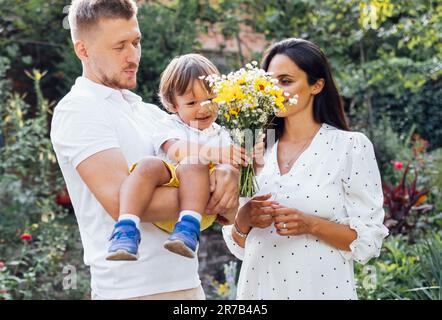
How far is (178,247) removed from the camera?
2396 mm

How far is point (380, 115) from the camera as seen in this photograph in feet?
38.8

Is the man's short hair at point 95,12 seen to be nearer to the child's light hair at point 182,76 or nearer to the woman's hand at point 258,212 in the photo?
the child's light hair at point 182,76

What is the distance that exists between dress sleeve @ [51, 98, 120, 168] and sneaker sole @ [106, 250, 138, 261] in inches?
14.4

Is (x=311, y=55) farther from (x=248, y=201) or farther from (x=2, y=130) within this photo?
(x=2, y=130)

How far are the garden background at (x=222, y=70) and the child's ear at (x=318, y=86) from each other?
6.99 feet

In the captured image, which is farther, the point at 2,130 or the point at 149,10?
the point at 149,10

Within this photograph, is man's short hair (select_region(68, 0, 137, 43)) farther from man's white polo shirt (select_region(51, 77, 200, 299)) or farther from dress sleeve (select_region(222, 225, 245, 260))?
dress sleeve (select_region(222, 225, 245, 260))

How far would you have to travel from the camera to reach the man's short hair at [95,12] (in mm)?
2566

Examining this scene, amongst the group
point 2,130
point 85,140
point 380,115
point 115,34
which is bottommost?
point 380,115

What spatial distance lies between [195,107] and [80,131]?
0.71m

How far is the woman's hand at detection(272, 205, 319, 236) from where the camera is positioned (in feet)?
10.0

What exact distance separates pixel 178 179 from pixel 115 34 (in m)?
0.57
